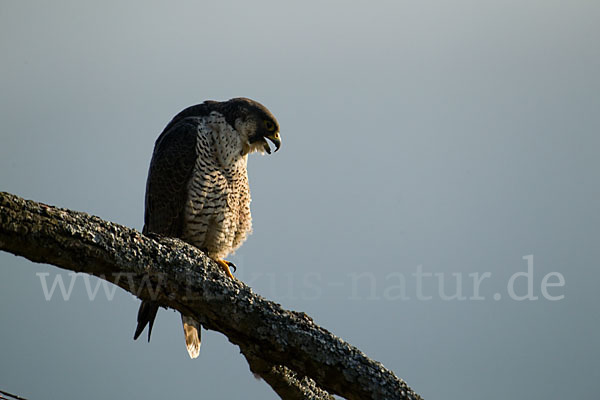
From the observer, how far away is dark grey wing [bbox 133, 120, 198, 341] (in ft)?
16.1

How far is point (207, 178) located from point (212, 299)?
7.74ft

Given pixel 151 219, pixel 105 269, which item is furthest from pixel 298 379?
pixel 151 219

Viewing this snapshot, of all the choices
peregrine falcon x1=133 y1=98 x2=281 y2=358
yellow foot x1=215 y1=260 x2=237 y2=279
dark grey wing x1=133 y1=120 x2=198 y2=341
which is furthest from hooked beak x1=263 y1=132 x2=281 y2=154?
yellow foot x1=215 y1=260 x2=237 y2=279

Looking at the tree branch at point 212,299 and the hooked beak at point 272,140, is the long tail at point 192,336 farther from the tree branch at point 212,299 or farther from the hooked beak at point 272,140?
the tree branch at point 212,299

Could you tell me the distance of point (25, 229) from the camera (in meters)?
2.14

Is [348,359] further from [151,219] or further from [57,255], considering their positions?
[151,219]

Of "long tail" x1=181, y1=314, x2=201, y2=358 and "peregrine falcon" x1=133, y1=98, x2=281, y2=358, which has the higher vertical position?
"peregrine falcon" x1=133, y1=98, x2=281, y2=358

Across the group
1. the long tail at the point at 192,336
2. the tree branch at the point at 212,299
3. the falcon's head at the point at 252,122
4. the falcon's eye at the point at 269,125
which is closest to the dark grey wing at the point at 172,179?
the falcon's head at the point at 252,122

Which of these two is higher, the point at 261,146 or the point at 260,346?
the point at 261,146

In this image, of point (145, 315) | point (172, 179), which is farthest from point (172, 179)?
point (145, 315)

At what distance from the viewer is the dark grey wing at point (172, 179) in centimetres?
492

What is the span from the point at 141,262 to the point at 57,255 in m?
0.35

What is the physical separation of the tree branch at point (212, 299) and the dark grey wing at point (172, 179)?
7.32 feet

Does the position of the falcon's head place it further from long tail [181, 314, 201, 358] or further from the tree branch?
the tree branch
